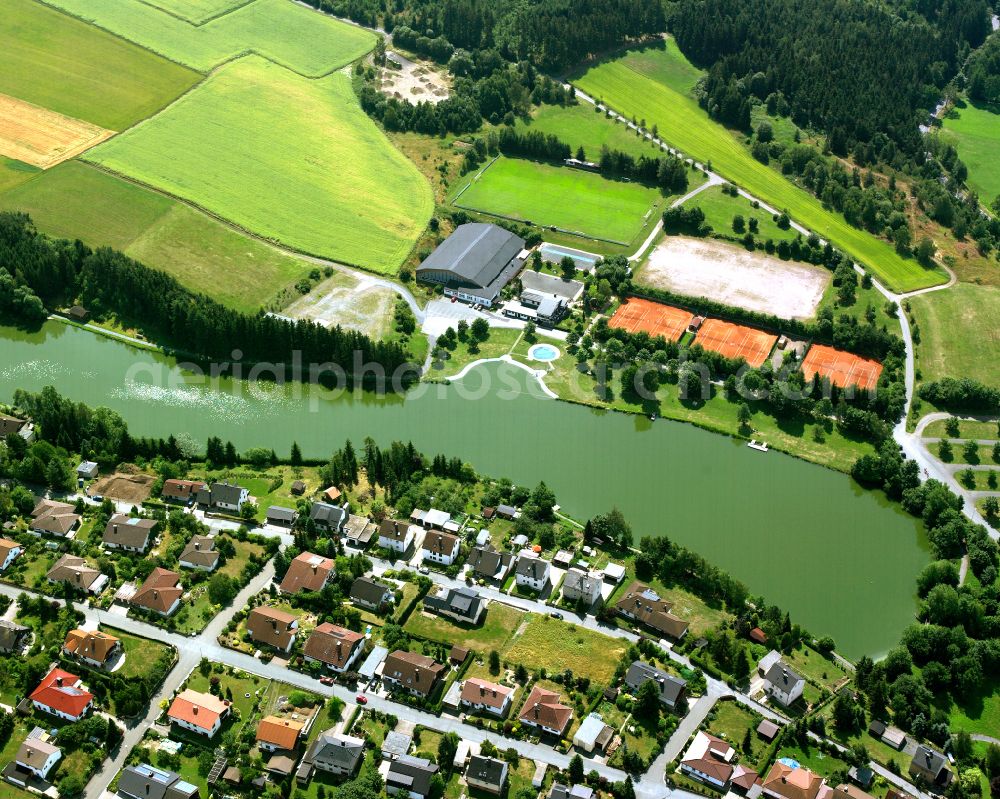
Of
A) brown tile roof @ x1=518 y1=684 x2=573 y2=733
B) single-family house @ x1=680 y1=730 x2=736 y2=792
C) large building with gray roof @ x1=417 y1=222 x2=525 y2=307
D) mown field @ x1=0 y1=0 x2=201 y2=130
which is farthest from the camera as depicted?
mown field @ x1=0 y1=0 x2=201 y2=130

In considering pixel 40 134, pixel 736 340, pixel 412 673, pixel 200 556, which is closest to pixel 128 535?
pixel 200 556

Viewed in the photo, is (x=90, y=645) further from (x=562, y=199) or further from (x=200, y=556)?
(x=562, y=199)

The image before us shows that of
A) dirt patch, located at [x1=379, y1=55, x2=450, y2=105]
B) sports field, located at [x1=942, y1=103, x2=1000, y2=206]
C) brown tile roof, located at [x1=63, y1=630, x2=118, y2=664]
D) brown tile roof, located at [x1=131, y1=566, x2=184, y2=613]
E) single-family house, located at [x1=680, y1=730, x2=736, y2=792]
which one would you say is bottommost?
brown tile roof, located at [x1=63, y1=630, x2=118, y2=664]

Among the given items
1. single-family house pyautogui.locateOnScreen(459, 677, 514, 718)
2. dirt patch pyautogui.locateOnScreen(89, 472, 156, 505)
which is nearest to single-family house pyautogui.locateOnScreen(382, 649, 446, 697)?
single-family house pyautogui.locateOnScreen(459, 677, 514, 718)

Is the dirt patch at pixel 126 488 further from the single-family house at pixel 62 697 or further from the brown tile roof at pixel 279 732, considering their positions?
the brown tile roof at pixel 279 732

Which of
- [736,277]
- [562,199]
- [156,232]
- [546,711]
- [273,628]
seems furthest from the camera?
[562,199]

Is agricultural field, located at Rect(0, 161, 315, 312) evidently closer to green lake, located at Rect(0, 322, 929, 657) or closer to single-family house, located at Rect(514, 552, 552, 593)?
green lake, located at Rect(0, 322, 929, 657)

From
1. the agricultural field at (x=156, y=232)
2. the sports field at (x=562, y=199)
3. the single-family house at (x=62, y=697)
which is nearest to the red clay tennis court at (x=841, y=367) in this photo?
the sports field at (x=562, y=199)
